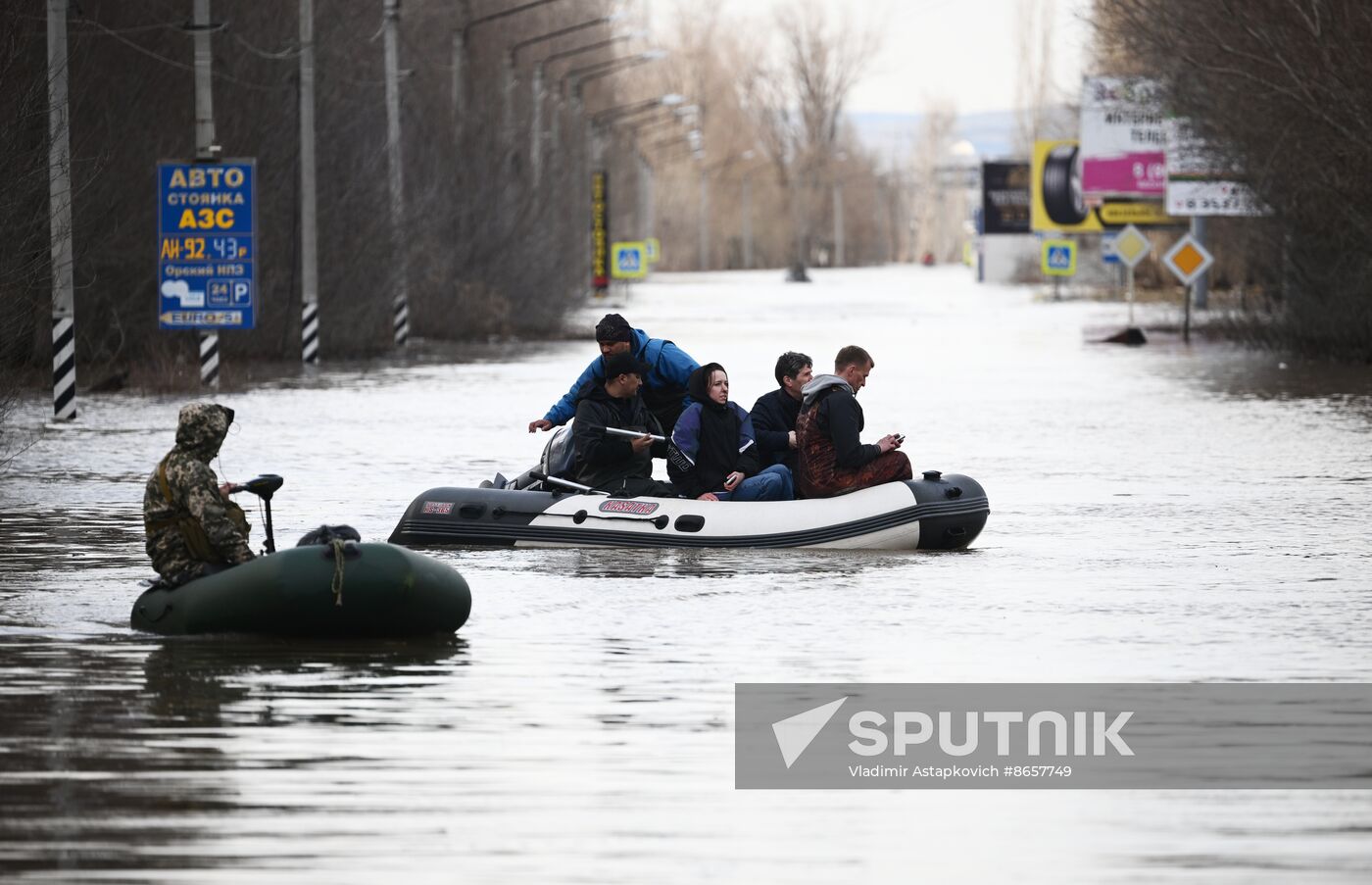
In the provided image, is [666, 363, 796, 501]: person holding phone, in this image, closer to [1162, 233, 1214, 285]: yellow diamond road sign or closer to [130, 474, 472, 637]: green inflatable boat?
[130, 474, 472, 637]: green inflatable boat

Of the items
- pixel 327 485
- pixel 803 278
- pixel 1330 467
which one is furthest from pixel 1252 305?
pixel 803 278

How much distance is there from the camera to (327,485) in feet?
72.6

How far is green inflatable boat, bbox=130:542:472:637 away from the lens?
12414mm

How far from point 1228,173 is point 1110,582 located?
3390 centimetres

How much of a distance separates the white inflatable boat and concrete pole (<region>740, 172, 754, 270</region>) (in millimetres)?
167253

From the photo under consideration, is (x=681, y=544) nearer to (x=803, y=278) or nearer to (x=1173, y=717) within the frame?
(x=1173, y=717)

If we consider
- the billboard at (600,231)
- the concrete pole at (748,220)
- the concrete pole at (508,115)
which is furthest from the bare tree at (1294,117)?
the concrete pole at (748,220)

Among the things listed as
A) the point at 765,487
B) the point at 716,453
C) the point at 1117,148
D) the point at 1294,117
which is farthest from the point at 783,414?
the point at 1117,148

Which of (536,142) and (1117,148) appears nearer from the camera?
(536,142)

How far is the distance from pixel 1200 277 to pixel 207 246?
151 ft

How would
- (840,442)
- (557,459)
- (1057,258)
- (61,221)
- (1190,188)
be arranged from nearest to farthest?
(840,442) → (557,459) → (61,221) → (1190,188) → (1057,258)

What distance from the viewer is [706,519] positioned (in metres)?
16.4

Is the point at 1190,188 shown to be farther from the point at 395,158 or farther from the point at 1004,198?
the point at 1004,198

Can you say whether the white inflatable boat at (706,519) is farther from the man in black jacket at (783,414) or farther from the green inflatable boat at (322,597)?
the green inflatable boat at (322,597)
